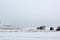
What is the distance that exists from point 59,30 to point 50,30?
1.80ft

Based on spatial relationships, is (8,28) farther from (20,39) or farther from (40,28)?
(20,39)

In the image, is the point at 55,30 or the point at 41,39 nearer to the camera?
the point at 41,39

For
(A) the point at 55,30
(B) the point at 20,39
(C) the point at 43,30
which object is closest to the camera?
(B) the point at 20,39

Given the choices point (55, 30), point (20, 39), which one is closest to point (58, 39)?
point (20, 39)

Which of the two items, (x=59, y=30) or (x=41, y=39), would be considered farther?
(x=59, y=30)

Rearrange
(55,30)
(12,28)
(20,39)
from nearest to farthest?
(20,39), (55,30), (12,28)

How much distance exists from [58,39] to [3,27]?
25.1ft

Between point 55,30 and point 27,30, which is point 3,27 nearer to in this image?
point 27,30

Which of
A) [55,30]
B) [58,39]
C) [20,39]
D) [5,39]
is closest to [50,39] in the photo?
[58,39]

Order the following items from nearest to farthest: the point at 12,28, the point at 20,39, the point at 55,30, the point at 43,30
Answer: the point at 20,39, the point at 55,30, the point at 43,30, the point at 12,28

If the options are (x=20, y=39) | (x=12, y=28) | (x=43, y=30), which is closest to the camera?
(x=20, y=39)

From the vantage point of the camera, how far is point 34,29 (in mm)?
9930

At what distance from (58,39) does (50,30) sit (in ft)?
11.5

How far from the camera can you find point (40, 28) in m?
9.93
